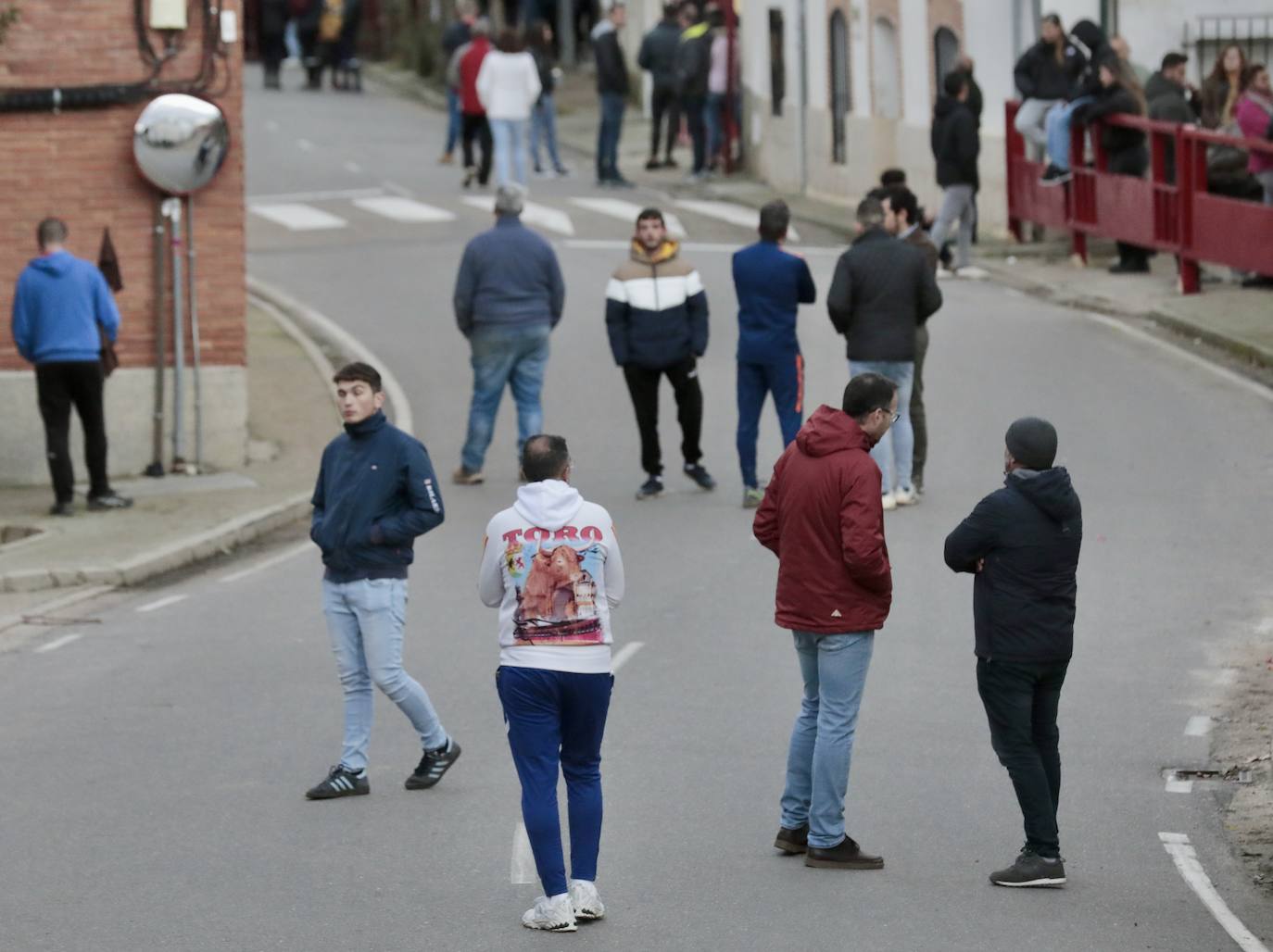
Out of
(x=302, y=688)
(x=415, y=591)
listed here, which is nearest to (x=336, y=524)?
(x=302, y=688)

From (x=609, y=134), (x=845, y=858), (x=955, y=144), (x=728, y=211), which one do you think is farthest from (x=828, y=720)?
(x=609, y=134)

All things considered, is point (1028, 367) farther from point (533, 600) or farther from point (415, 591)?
point (533, 600)

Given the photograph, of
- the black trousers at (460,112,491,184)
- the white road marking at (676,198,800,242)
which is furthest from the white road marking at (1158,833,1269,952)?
the black trousers at (460,112,491,184)

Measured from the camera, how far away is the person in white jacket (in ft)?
101

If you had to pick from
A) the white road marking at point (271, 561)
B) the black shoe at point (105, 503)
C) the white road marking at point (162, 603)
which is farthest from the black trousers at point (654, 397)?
the black shoe at point (105, 503)

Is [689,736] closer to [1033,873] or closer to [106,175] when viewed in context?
[1033,873]

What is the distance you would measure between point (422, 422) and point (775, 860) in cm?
1089

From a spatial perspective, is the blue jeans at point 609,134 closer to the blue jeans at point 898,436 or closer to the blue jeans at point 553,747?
the blue jeans at point 898,436

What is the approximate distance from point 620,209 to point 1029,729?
78.9ft

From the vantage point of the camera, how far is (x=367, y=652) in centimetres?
987

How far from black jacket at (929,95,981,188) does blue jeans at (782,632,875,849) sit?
16.6 meters

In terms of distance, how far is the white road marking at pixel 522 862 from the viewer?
891 cm

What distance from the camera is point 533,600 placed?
8.10 metres

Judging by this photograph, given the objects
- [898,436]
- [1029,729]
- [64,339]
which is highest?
[64,339]
